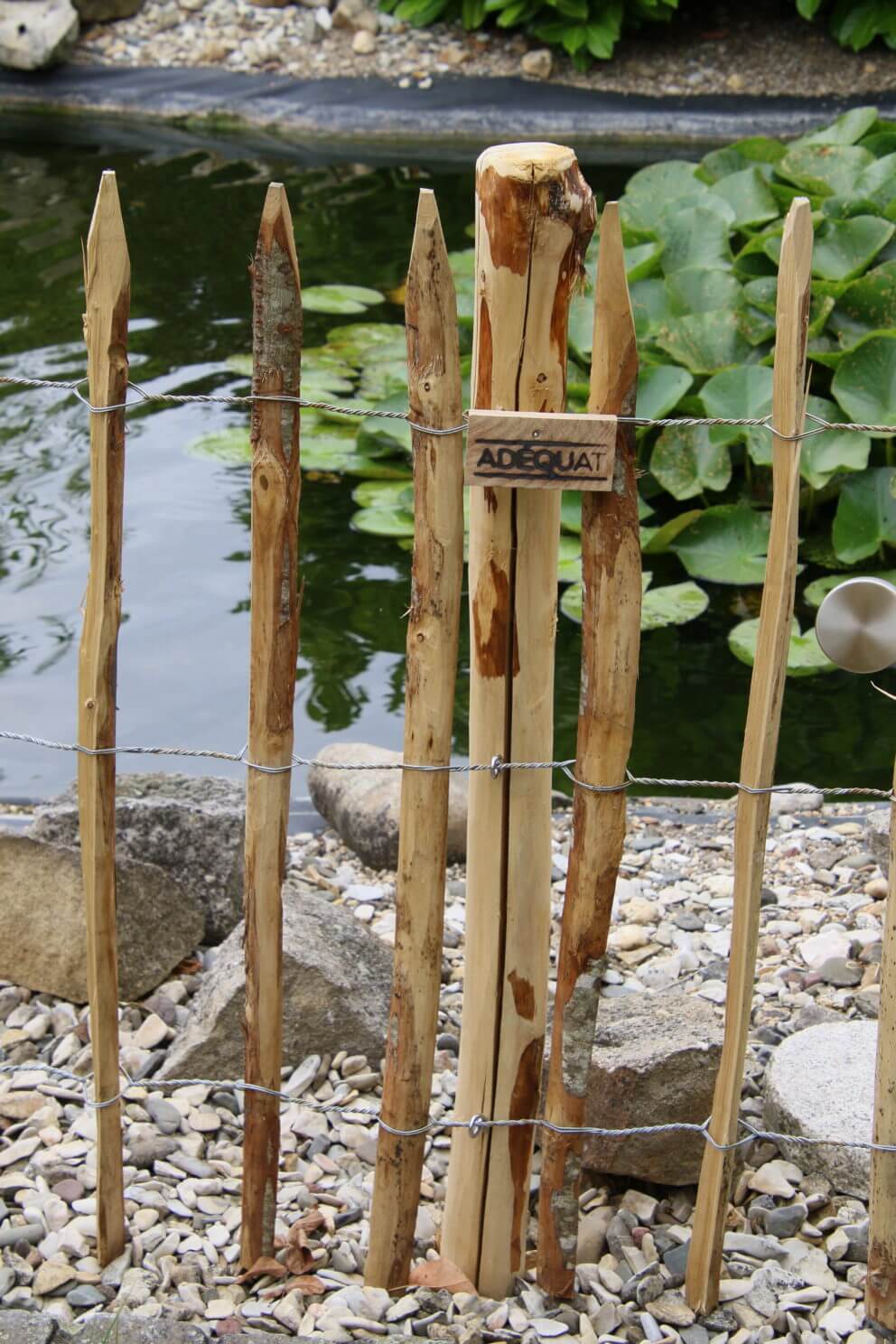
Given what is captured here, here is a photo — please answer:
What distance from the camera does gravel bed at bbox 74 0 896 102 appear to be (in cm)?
955

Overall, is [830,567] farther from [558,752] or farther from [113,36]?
[113,36]

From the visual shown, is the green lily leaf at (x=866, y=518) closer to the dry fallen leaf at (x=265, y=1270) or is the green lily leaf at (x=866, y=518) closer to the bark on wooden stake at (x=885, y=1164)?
the bark on wooden stake at (x=885, y=1164)

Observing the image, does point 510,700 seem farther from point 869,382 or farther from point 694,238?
point 694,238

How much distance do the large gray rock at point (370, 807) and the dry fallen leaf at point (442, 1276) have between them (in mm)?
1086

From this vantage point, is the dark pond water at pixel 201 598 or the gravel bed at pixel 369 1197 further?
the dark pond water at pixel 201 598

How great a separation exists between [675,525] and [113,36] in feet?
25.8

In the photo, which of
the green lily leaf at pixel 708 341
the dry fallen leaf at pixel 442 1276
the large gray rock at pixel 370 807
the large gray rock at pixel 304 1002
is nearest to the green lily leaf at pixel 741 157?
the green lily leaf at pixel 708 341

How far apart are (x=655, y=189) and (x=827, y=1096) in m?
3.90

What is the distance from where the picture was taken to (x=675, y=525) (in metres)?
4.02

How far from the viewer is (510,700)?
1550 mm

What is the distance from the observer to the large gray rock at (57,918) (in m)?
2.30

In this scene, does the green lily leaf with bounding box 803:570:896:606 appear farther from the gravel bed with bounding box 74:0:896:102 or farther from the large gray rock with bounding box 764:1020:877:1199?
the gravel bed with bounding box 74:0:896:102

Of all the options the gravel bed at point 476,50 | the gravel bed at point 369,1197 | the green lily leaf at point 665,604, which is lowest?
the gravel bed at point 369,1197

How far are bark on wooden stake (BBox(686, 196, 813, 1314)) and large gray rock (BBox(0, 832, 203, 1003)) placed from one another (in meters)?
1.05
